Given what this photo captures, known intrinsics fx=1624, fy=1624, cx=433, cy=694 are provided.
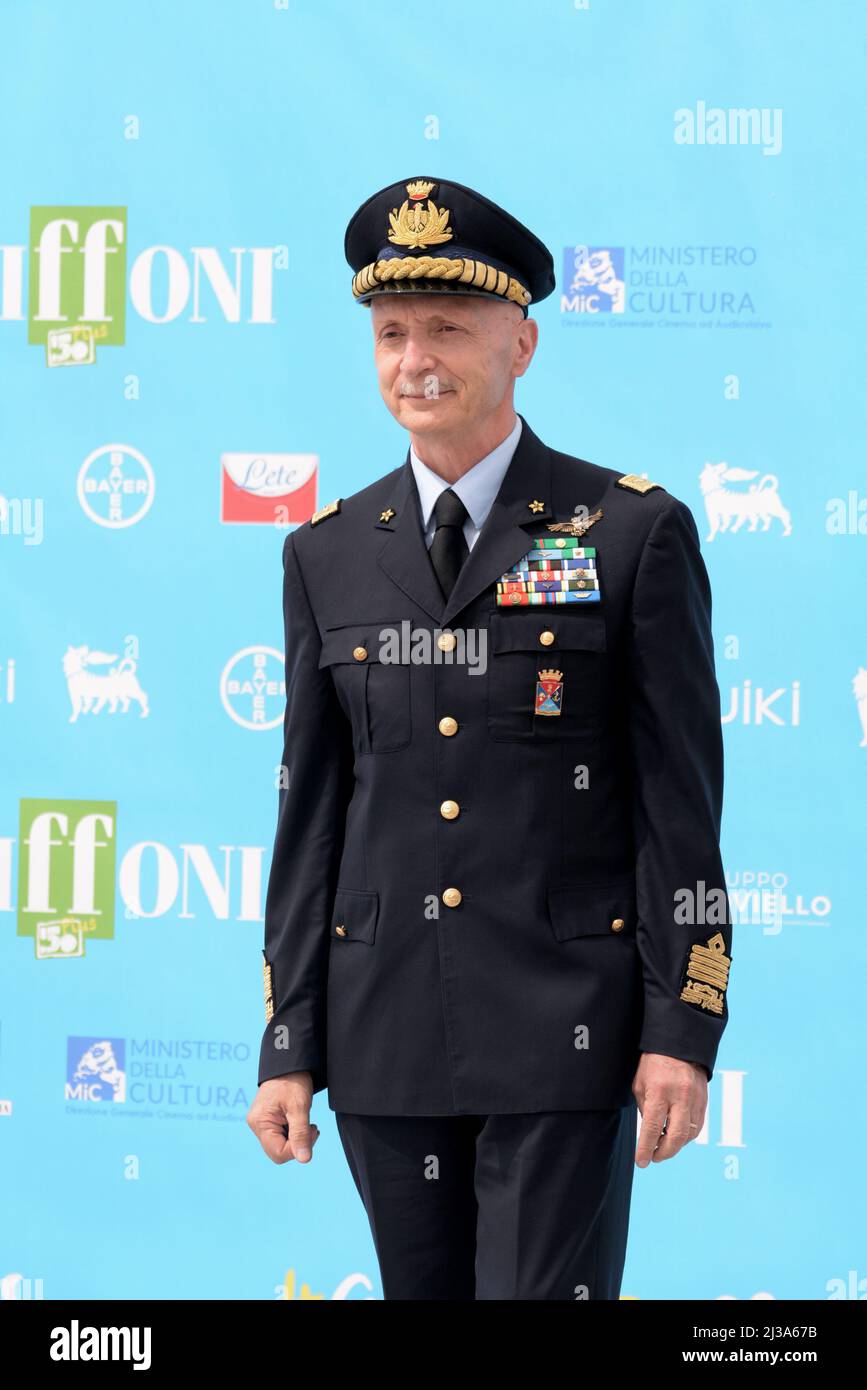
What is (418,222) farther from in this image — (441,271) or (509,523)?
(509,523)

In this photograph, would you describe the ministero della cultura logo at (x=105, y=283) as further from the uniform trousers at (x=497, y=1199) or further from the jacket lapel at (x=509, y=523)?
the uniform trousers at (x=497, y=1199)

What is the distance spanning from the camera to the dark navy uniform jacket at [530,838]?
1.75 metres

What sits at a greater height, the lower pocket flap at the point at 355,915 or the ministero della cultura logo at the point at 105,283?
the ministero della cultura logo at the point at 105,283

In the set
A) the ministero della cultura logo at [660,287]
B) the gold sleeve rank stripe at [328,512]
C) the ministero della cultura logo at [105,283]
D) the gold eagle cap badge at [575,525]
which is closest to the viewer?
the gold eagle cap badge at [575,525]

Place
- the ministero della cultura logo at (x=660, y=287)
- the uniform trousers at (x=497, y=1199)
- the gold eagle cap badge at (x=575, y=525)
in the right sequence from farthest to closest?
the ministero della cultura logo at (x=660, y=287) → the gold eagle cap badge at (x=575, y=525) → the uniform trousers at (x=497, y=1199)

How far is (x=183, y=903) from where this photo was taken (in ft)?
10.2

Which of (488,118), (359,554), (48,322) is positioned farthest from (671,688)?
(48,322)

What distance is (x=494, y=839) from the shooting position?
1779 millimetres

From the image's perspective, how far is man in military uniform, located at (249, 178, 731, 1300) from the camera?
5.74 feet

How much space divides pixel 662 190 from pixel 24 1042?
2.01 meters

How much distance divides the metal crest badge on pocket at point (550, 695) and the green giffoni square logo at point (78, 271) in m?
1.65

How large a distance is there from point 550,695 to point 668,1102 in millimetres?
455

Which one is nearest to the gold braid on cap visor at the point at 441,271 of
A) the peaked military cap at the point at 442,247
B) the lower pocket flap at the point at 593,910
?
the peaked military cap at the point at 442,247
